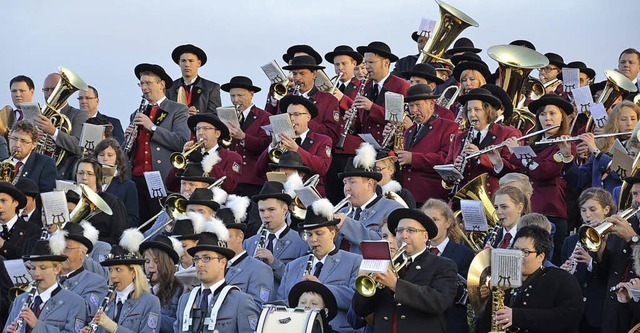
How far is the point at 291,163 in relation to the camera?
16.7m

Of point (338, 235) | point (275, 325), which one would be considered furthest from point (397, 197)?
point (275, 325)

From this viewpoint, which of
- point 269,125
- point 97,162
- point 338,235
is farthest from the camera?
point 269,125

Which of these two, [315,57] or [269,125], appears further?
[315,57]

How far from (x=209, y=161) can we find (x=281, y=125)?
879 millimetres

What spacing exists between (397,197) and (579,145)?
9.02 feet

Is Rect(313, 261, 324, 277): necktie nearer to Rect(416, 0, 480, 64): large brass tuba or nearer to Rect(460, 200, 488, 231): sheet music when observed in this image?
Rect(460, 200, 488, 231): sheet music

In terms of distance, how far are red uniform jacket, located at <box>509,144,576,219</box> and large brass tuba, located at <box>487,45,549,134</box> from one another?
1773 millimetres

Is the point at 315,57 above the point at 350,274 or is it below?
above

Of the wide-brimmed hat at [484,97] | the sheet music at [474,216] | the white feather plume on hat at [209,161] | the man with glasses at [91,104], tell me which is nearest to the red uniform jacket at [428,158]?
the wide-brimmed hat at [484,97]

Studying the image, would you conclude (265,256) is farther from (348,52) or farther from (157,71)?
(348,52)

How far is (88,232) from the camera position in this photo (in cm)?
1545

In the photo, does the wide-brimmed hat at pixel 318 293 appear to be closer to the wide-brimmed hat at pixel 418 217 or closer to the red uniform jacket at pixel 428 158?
the wide-brimmed hat at pixel 418 217

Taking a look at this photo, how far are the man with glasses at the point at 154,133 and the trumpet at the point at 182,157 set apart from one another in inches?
28.1

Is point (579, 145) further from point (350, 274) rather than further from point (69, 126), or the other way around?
point (69, 126)
